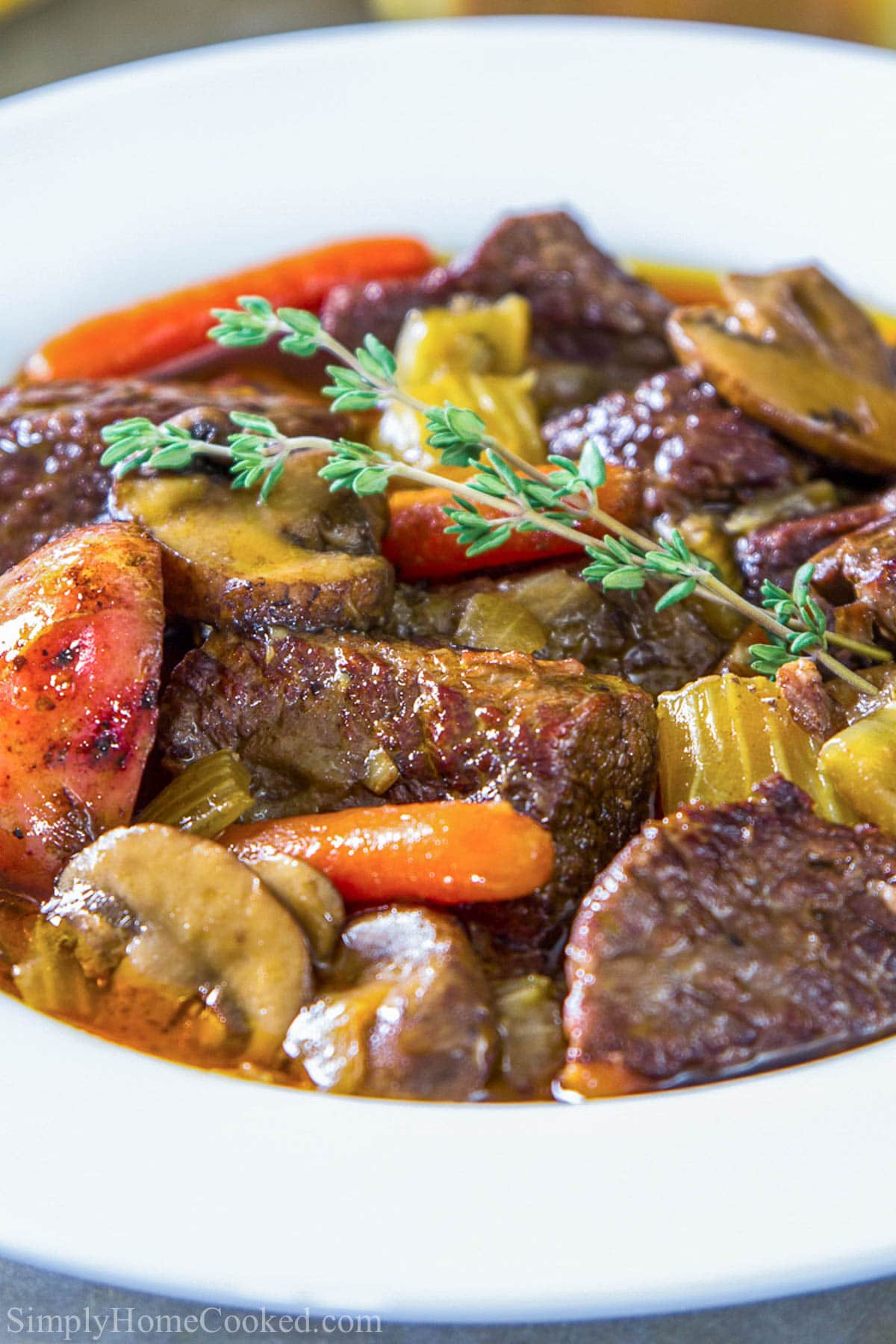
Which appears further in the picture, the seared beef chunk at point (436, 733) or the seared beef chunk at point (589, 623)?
the seared beef chunk at point (589, 623)

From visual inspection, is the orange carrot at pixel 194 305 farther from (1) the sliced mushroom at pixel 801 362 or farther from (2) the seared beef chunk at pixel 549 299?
(1) the sliced mushroom at pixel 801 362

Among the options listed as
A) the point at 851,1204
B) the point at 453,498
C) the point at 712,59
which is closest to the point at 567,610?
the point at 453,498

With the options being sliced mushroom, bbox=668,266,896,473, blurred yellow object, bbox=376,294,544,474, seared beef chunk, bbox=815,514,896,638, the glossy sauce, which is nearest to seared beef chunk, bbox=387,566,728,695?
seared beef chunk, bbox=815,514,896,638

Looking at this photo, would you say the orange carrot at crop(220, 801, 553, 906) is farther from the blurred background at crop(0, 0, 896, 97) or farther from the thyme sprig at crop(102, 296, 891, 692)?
the blurred background at crop(0, 0, 896, 97)

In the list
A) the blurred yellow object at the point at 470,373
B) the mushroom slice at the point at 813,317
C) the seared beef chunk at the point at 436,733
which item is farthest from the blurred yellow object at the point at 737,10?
the seared beef chunk at the point at 436,733

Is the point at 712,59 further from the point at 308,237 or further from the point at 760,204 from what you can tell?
the point at 308,237

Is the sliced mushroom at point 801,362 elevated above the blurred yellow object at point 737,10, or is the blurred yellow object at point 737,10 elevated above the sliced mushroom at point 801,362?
the blurred yellow object at point 737,10
